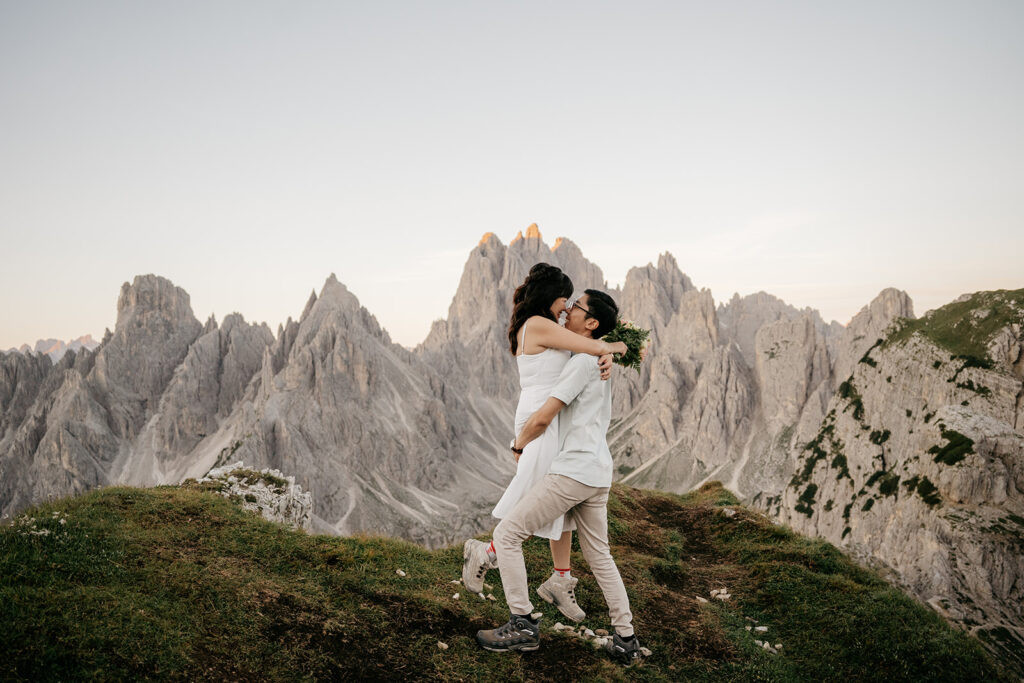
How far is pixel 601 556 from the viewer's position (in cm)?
782

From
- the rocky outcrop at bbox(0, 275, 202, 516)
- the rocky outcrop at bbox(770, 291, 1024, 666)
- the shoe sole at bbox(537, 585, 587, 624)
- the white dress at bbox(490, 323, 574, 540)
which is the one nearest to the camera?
the white dress at bbox(490, 323, 574, 540)

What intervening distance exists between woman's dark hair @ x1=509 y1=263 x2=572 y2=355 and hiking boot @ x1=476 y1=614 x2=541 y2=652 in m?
3.84

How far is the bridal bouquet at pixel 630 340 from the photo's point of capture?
859 cm

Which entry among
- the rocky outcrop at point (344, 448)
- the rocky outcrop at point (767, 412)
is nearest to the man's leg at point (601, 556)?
the rocky outcrop at point (344, 448)

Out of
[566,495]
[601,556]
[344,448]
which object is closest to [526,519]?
[566,495]

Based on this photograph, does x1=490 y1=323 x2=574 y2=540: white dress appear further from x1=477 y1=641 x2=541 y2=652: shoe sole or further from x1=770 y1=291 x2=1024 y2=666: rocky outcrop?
x1=770 y1=291 x2=1024 y2=666: rocky outcrop

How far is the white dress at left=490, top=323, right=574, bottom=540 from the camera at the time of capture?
24.6 ft

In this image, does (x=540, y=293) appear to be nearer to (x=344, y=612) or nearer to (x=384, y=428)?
(x=344, y=612)

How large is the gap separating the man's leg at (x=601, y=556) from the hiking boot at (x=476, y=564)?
4.47 feet

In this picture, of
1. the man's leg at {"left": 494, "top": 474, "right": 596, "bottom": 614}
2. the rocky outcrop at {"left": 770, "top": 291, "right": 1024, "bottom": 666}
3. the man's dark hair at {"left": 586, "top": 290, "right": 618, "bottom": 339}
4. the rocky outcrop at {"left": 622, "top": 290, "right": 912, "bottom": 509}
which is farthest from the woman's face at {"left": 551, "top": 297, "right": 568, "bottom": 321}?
the rocky outcrop at {"left": 622, "top": 290, "right": 912, "bottom": 509}

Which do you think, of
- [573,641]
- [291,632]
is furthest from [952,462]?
[291,632]

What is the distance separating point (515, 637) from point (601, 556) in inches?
63.5

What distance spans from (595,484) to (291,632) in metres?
4.56

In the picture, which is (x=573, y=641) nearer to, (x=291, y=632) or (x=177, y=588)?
(x=291, y=632)
